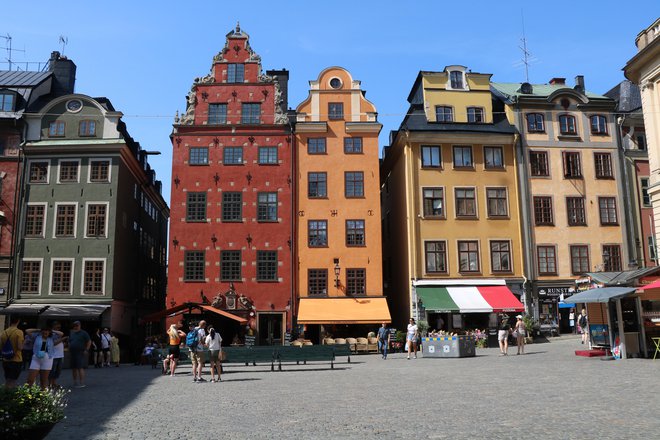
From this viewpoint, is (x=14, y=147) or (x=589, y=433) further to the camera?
(x=14, y=147)

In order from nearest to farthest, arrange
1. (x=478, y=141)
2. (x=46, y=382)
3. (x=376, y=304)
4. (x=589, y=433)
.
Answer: (x=589, y=433)
(x=46, y=382)
(x=376, y=304)
(x=478, y=141)

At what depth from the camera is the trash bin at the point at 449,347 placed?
2562cm

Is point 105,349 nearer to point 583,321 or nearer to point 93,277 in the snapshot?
point 93,277

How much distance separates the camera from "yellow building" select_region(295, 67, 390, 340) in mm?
35250

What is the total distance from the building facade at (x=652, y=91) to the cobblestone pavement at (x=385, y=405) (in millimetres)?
9261

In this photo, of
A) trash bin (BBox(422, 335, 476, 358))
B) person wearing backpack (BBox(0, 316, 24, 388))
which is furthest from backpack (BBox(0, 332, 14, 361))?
trash bin (BBox(422, 335, 476, 358))

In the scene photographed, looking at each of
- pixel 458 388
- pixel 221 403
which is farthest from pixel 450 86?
pixel 221 403

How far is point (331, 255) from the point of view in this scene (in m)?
35.8

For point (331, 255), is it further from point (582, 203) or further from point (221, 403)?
point (221, 403)

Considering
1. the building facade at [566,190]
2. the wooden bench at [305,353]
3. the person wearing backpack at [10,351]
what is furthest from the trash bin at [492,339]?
the person wearing backpack at [10,351]

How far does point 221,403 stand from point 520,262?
27.1 metres

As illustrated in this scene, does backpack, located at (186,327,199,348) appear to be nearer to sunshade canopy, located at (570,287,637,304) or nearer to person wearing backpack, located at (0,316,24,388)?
person wearing backpack, located at (0,316,24,388)

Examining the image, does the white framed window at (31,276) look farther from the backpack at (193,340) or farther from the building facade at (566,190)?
the building facade at (566,190)

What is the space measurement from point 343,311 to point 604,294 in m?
15.6
